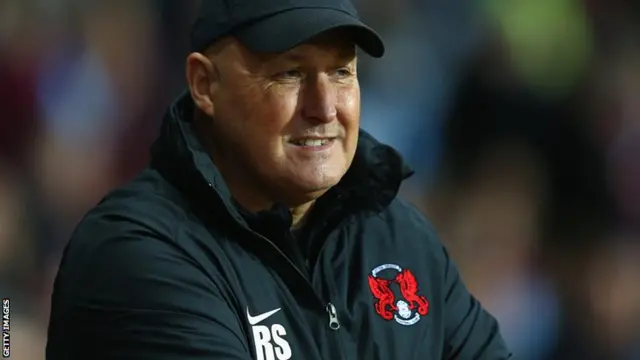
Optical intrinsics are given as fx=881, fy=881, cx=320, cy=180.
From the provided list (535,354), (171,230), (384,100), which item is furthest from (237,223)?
(535,354)

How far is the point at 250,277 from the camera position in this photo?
0.88m

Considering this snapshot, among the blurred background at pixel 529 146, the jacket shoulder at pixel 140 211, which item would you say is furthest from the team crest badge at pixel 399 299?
the blurred background at pixel 529 146

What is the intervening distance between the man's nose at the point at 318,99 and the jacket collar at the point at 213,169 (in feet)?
0.38

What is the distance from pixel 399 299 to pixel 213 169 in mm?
260

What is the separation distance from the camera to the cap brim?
895 millimetres

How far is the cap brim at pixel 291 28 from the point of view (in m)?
0.90

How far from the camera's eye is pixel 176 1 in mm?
1418

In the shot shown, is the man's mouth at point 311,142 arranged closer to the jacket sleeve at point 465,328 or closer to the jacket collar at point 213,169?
the jacket collar at point 213,169

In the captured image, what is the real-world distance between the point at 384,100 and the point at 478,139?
0.69 ft

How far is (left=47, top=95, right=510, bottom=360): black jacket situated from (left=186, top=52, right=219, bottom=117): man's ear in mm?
32

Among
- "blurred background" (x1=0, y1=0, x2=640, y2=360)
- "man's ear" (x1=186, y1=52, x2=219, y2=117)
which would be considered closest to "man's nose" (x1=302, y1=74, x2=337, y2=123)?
"man's ear" (x1=186, y1=52, x2=219, y2=117)

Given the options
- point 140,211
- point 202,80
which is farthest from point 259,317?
point 202,80

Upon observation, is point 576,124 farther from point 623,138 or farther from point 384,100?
point 384,100

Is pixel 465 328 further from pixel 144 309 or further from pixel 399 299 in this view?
pixel 144 309
